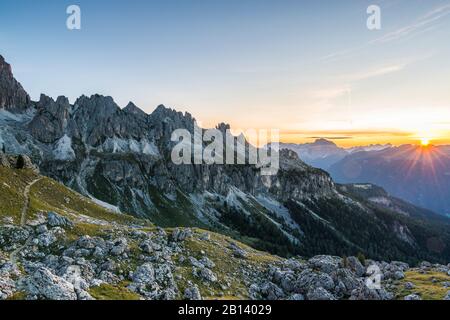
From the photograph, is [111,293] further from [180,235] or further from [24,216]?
[24,216]

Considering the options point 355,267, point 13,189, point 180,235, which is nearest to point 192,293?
point 180,235

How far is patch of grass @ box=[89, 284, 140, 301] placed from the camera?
2051 inches

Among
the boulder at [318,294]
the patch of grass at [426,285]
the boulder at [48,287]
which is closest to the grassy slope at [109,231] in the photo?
the boulder at [48,287]

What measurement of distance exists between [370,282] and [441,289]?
15.5 meters

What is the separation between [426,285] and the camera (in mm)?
95562

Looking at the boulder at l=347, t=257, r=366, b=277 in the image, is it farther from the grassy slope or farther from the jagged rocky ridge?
the grassy slope

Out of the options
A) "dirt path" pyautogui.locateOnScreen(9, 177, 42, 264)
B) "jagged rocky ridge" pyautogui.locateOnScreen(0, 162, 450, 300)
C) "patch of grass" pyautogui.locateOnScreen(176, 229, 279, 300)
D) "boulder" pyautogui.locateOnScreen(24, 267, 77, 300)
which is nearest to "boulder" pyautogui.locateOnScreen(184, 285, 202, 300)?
"jagged rocky ridge" pyautogui.locateOnScreen(0, 162, 450, 300)

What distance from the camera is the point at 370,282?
94125 millimetres

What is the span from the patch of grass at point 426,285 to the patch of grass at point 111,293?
60616mm

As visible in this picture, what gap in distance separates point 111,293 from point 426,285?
79.0m

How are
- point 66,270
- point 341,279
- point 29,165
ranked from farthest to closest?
point 29,165 → point 341,279 → point 66,270
